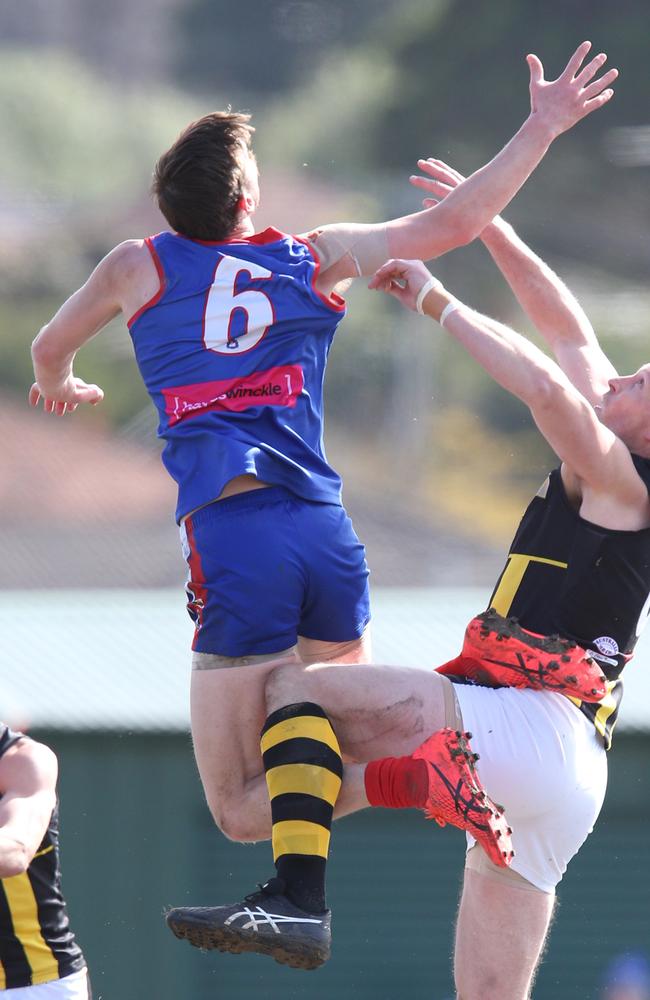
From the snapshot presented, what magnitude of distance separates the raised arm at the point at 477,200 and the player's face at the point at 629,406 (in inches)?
22.1

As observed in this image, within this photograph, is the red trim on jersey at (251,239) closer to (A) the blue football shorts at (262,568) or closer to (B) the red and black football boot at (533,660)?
(A) the blue football shorts at (262,568)

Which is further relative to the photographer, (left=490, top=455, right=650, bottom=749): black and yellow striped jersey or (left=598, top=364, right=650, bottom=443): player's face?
(left=598, top=364, right=650, bottom=443): player's face

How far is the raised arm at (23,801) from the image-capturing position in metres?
3.23

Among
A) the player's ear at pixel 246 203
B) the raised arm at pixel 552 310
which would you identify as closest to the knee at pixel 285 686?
the player's ear at pixel 246 203

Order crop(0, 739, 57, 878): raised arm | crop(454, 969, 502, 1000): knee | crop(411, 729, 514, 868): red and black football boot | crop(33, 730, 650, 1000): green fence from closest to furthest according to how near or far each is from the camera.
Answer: crop(411, 729, 514, 868): red and black football boot
crop(0, 739, 57, 878): raised arm
crop(454, 969, 502, 1000): knee
crop(33, 730, 650, 1000): green fence

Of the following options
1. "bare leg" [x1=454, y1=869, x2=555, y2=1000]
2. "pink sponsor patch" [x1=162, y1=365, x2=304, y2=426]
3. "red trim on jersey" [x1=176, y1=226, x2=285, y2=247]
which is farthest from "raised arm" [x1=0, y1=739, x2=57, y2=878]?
"red trim on jersey" [x1=176, y1=226, x2=285, y2=247]

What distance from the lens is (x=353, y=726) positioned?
11.2ft

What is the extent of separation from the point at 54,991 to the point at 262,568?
1.16 metres

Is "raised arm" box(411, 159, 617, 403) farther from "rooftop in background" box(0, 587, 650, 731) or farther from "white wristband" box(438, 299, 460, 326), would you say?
"rooftop in background" box(0, 587, 650, 731)

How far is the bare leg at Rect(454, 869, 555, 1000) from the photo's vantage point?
366cm

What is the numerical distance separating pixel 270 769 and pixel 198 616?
40 centimetres

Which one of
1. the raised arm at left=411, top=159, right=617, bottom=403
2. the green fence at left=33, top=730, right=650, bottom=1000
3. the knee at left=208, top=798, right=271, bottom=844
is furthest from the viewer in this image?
the green fence at left=33, top=730, right=650, bottom=1000

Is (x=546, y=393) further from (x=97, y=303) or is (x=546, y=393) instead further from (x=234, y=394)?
(x=97, y=303)

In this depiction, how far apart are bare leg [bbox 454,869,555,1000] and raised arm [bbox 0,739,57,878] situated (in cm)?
110
